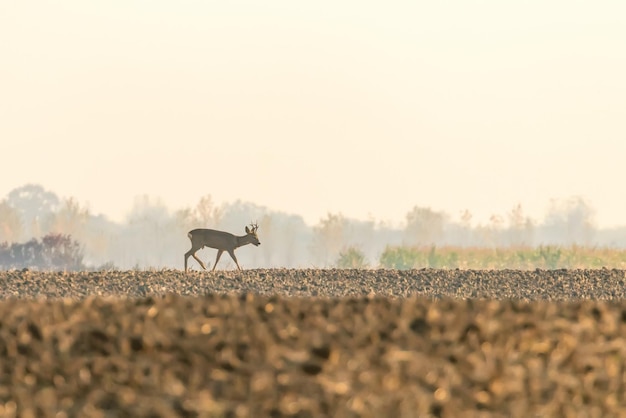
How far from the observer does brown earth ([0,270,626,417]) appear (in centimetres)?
657

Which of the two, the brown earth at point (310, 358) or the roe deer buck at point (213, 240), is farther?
the roe deer buck at point (213, 240)

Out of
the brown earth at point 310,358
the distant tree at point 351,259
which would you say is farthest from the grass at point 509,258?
the brown earth at point 310,358

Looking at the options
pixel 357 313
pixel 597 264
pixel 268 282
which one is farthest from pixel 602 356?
pixel 597 264

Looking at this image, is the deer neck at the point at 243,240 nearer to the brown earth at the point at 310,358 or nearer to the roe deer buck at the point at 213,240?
the roe deer buck at the point at 213,240

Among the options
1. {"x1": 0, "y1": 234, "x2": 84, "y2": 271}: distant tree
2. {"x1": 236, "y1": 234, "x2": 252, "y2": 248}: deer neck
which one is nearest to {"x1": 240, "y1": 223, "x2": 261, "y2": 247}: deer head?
{"x1": 236, "y1": 234, "x2": 252, "y2": 248}: deer neck

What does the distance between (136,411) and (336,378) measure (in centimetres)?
118

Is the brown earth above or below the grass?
below

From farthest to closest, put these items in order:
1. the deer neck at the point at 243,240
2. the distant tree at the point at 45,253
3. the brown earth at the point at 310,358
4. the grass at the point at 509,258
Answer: the distant tree at the point at 45,253 → the grass at the point at 509,258 → the deer neck at the point at 243,240 → the brown earth at the point at 310,358

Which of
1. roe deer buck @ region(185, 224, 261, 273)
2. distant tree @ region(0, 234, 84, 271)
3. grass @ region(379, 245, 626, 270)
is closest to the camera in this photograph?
roe deer buck @ region(185, 224, 261, 273)

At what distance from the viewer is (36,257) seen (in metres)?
33.2

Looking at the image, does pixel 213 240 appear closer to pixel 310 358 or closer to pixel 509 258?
pixel 509 258

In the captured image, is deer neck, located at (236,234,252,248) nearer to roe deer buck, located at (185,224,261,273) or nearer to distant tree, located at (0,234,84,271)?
roe deer buck, located at (185,224,261,273)

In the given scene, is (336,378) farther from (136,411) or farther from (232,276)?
(232,276)

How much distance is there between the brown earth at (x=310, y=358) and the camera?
21.6 ft
